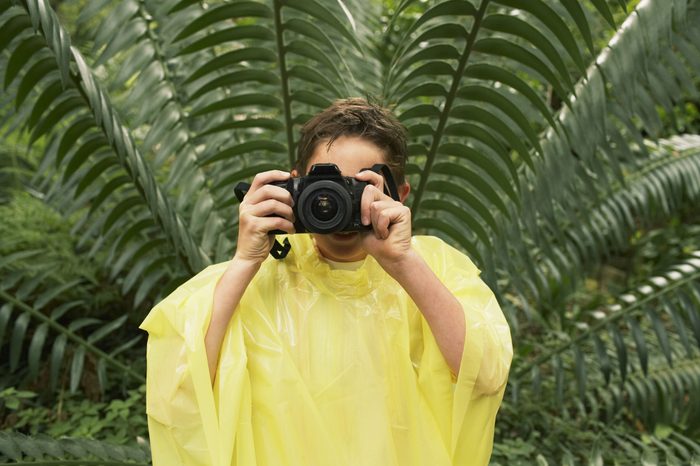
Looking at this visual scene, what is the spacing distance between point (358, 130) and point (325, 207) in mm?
178

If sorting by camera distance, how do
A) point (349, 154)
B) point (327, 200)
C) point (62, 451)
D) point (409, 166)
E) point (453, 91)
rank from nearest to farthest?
1. point (327, 200)
2. point (349, 154)
3. point (62, 451)
4. point (453, 91)
5. point (409, 166)

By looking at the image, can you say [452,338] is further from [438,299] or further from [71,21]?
[71,21]

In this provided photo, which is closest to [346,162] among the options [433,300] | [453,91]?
[433,300]

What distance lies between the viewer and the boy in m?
0.90

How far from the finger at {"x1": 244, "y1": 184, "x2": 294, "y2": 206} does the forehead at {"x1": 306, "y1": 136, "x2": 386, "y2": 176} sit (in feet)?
0.31

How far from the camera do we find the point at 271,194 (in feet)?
2.94

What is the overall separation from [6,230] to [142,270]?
0.75 m

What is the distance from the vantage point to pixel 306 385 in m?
0.95

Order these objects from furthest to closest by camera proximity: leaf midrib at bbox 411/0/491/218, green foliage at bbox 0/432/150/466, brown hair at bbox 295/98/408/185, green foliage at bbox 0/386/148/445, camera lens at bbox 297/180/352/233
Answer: green foliage at bbox 0/386/148/445, leaf midrib at bbox 411/0/491/218, green foliage at bbox 0/432/150/466, brown hair at bbox 295/98/408/185, camera lens at bbox 297/180/352/233

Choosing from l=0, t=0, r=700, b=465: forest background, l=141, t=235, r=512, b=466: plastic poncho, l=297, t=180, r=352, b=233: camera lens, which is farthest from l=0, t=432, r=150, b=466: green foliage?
l=297, t=180, r=352, b=233: camera lens

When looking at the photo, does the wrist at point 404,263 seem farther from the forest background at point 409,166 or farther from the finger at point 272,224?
the forest background at point 409,166

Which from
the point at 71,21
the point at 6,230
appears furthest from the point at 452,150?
the point at 71,21

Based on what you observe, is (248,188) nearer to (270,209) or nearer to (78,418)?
(270,209)

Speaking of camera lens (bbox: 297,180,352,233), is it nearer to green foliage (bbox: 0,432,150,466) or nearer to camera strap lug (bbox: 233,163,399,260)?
camera strap lug (bbox: 233,163,399,260)
